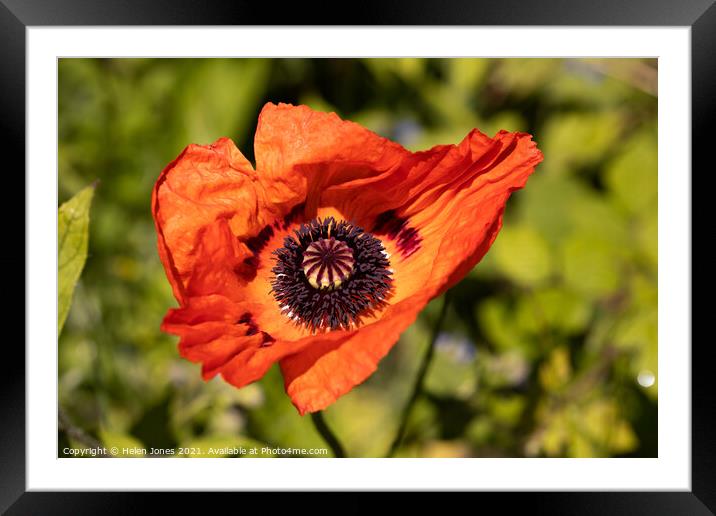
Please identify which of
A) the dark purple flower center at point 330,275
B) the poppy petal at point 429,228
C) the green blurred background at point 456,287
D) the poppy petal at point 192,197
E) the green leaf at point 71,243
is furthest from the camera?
the green blurred background at point 456,287

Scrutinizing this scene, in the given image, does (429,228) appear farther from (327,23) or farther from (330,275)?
(327,23)

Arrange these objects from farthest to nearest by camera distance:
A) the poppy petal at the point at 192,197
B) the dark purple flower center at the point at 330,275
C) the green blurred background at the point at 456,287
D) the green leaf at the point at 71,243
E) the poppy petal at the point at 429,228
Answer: the green blurred background at the point at 456,287
the dark purple flower center at the point at 330,275
the green leaf at the point at 71,243
the poppy petal at the point at 192,197
the poppy petal at the point at 429,228

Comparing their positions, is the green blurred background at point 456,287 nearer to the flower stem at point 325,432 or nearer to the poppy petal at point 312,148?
the flower stem at point 325,432

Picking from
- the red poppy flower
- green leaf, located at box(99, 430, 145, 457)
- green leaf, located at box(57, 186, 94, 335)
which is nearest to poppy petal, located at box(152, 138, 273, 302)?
the red poppy flower

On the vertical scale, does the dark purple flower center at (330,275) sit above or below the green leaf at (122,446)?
above

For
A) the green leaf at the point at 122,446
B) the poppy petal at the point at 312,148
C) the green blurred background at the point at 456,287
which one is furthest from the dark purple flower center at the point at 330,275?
the green leaf at the point at 122,446

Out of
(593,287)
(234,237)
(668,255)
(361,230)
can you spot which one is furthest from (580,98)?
(234,237)
